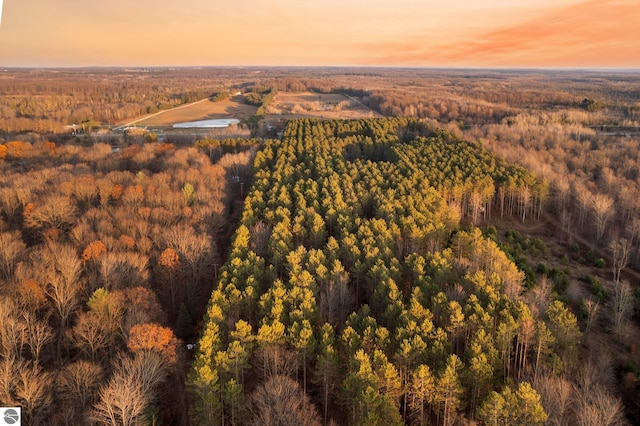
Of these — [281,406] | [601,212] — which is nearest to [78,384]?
[281,406]

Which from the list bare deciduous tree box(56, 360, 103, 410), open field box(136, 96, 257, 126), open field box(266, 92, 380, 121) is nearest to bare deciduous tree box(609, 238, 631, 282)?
bare deciduous tree box(56, 360, 103, 410)

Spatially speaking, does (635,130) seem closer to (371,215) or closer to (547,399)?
(371,215)

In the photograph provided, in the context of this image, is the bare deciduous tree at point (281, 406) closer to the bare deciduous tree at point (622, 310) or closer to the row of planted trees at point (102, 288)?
the row of planted trees at point (102, 288)

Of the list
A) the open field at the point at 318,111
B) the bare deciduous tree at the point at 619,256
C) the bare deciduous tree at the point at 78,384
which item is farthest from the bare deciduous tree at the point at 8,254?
the open field at the point at 318,111

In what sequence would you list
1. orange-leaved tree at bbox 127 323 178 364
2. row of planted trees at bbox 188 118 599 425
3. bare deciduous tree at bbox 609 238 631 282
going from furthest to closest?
bare deciduous tree at bbox 609 238 631 282 → orange-leaved tree at bbox 127 323 178 364 → row of planted trees at bbox 188 118 599 425

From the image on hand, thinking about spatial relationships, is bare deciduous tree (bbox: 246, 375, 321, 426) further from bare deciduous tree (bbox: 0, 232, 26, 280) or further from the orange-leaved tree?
bare deciduous tree (bbox: 0, 232, 26, 280)

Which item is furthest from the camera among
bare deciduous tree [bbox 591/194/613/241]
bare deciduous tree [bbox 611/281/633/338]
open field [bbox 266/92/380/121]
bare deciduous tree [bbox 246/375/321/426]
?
open field [bbox 266/92/380/121]

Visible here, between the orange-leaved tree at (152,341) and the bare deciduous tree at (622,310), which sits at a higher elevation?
the orange-leaved tree at (152,341)
